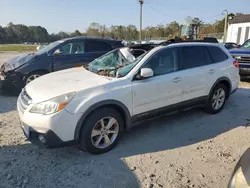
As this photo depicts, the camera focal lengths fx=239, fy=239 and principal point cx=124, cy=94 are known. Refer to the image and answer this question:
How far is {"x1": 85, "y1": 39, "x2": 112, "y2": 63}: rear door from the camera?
300 inches

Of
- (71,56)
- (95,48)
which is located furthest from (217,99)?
(71,56)

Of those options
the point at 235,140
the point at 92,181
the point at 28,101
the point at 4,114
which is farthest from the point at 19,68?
the point at 235,140

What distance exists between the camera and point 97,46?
25.6 feet

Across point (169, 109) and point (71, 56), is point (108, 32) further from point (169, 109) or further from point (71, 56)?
point (169, 109)

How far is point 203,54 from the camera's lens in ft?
16.4

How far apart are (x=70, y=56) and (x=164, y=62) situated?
3.89 metres

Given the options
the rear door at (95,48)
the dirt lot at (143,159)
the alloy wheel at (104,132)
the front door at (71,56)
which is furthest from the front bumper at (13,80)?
the alloy wheel at (104,132)

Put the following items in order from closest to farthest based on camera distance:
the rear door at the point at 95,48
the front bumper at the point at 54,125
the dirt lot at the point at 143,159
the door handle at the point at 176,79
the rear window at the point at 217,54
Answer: the dirt lot at the point at 143,159, the front bumper at the point at 54,125, the door handle at the point at 176,79, the rear window at the point at 217,54, the rear door at the point at 95,48

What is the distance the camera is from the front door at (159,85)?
3881 millimetres

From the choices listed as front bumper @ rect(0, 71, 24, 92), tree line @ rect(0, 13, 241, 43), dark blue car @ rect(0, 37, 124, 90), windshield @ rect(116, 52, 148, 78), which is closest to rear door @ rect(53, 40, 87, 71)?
dark blue car @ rect(0, 37, 124, 90)

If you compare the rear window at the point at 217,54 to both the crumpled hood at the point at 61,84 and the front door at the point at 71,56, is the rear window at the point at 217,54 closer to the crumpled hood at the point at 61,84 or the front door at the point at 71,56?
the crumpled hood at the point at 61,84

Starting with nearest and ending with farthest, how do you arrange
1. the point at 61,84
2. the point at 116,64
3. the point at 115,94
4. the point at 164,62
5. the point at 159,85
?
1. the point at 115,94
2. the point at 61,84
3. the point at 159,85
4. the point at 164,62
5. the point at 116,64

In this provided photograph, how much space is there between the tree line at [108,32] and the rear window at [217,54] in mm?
29516

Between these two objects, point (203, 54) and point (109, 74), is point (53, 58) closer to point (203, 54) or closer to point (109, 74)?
point (109, 74)
